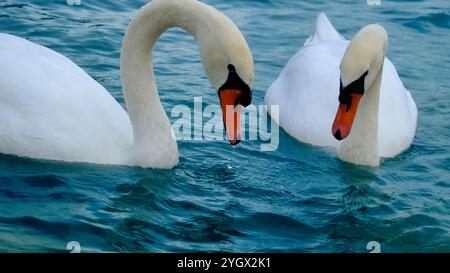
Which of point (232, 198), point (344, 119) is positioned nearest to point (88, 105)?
point (232, 198)

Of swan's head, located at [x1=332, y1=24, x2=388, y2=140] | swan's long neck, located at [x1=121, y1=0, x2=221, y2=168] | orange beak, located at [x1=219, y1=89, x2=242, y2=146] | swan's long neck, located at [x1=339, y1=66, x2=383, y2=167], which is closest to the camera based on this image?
orange beak, located at [x1=219, y1=89, x2=242, y2=146]

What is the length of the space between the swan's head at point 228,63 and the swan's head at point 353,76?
0.99m

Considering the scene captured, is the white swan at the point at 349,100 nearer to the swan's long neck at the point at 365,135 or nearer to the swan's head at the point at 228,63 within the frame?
the swan's long neck at the point at 365,135

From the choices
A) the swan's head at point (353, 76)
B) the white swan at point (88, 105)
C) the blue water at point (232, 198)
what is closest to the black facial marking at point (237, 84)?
the white swan at point (88, 105)

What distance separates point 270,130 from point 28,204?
314 centimetres

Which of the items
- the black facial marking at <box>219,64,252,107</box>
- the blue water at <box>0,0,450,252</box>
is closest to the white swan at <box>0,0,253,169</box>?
the blue water at <box>0,0,450,252</box>

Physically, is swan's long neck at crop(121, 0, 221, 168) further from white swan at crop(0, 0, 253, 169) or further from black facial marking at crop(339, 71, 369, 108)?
black facial marking at crop(339, 71, 369, 108)

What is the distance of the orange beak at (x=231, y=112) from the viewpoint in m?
7.74

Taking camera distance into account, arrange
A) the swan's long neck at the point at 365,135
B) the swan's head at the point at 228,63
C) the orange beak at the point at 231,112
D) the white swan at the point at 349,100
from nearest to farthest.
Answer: the swan's head at the point at 228,63, the orange beak at the point at 231,112, the white swan at the point at 349,100, the swan's long neck at the point at 365,135

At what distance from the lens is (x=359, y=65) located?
27.6 feet

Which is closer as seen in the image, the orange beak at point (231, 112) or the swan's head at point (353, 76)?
the orange beak at point (231, 112)

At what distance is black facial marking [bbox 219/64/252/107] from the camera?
7617mm

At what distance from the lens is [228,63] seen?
301 inches
